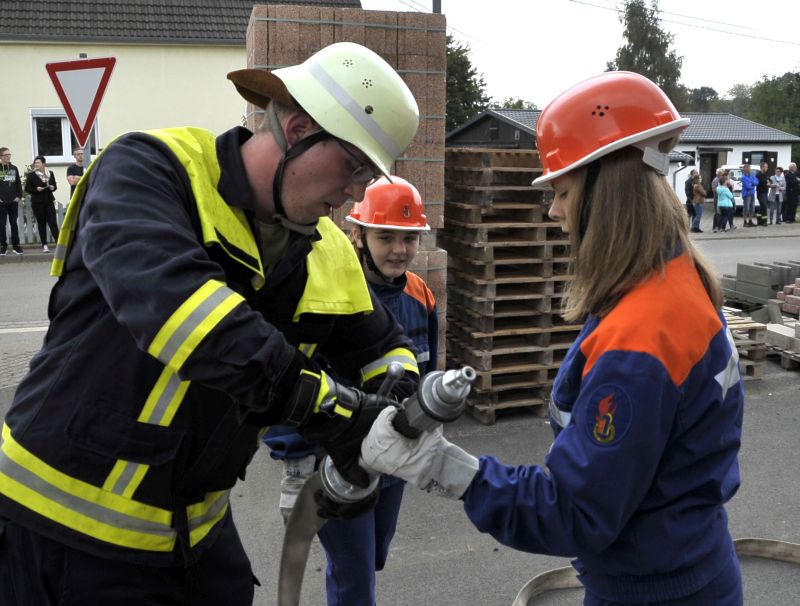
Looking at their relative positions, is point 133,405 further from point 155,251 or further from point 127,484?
point 155,251

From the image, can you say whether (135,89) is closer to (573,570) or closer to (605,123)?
(573,570)

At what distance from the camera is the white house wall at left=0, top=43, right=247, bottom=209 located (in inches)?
777

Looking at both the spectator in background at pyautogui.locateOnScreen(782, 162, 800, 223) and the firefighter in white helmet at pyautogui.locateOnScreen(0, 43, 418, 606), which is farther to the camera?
the spectator in background at pyautogui.locateOnScreen(782, 162, 800, 223)

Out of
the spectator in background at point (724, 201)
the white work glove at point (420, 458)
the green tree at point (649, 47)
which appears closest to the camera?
the white work glove at point (420, 458)

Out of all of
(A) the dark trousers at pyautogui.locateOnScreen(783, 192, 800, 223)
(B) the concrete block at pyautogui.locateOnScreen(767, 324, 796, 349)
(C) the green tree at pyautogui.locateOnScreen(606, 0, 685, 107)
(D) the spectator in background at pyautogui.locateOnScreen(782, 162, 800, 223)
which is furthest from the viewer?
(C) the green tree at pyautogui.locateOnScreen(606, 0, 685, 107)

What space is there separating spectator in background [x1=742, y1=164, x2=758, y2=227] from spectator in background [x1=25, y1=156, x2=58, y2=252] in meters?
18.2

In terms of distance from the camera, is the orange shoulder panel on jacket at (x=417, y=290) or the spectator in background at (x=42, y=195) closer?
the orange shoulder panel on jacket at (x=417, y=290)

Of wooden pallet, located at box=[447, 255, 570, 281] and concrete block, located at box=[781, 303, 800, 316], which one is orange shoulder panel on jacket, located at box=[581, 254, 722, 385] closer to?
wooden pallet, located at box=[447, 255, 570, 281]

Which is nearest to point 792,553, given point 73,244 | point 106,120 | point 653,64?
point 73,244

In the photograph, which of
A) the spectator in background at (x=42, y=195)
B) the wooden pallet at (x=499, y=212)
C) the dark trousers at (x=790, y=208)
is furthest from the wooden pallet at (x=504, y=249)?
the dark trousers at (x=790, y=208)

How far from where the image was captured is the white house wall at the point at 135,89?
64.7 ft

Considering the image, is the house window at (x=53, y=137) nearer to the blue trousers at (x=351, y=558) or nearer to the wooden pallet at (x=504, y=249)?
the wooden pallet at (x=504, y=249)

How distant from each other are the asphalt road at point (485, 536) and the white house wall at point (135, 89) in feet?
47.6

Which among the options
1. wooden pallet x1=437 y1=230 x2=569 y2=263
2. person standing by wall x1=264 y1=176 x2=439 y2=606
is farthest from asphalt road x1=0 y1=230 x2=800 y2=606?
wooden pallet x1=437 y1=230 x2=569 y2=263
